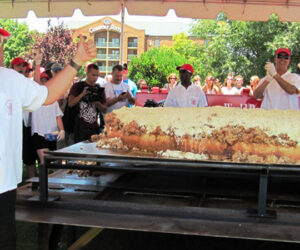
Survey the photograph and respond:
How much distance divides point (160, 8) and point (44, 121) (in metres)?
2.72

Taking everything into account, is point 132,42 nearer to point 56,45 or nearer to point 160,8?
point 56,45

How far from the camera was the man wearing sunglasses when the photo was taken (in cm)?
455

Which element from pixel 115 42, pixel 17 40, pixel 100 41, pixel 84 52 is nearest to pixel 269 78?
pixel 84 52

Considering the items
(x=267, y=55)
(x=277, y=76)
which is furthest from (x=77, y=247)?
(x=267, y=55)

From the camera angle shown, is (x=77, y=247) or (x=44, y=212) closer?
(x=44, y=212)

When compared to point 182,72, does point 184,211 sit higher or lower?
lower

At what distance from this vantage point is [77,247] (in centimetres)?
287

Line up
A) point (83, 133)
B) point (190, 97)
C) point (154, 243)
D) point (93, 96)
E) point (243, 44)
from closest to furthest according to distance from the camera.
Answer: point (154, 243) → point (83, 133) → point (93, 96) → point (190, 97) → point (243, 44)

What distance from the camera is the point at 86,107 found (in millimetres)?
5176

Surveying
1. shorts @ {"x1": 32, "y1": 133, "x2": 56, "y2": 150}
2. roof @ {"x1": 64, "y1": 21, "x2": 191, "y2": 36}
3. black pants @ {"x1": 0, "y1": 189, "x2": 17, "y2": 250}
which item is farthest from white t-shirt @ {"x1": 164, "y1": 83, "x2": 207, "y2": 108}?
roof @ {"x1": 64, "y1": 21, "x2": 191, "y2": 36}

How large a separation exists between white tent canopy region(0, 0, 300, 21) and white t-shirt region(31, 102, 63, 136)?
85.0 inches

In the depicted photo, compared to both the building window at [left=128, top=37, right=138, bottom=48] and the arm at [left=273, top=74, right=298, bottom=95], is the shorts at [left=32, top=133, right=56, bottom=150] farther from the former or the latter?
the building window at [left=128, top=37, right=138, bottom=48]

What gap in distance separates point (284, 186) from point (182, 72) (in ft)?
8.93

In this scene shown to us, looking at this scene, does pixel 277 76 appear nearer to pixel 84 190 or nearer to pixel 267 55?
pixel 84 190
